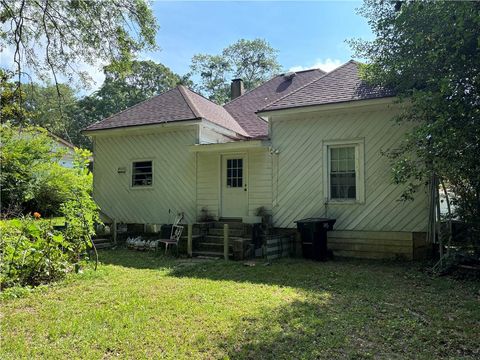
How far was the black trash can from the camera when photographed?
28.3ft

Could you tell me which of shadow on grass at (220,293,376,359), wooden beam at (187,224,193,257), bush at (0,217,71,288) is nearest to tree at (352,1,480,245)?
shadow on grass at (220,293,376,359)

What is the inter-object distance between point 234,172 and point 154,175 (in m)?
2.84

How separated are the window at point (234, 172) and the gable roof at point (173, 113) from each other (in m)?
1.65

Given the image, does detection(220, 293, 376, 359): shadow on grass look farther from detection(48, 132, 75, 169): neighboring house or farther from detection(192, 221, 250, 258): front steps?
detection(48, 132, 75, 169): neighboring house

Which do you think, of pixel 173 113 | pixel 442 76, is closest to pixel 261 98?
pixel 173 113

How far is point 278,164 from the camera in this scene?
400 inches

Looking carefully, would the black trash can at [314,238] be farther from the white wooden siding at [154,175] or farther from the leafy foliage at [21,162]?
the leafy foliage at [21,162]

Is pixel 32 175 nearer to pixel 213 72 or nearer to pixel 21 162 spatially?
pixel 21 162

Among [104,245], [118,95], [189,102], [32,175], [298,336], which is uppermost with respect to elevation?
[118,95]

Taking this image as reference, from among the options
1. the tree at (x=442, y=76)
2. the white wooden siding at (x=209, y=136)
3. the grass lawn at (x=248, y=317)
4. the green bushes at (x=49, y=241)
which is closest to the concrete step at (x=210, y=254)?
the grass lawn at (x=248, y=317)

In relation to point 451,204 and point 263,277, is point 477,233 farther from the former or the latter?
point 263,277

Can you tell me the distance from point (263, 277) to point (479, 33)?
5358 millimetres

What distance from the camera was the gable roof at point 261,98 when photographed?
13.9 metres

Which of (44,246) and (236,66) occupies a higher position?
(236,66)
